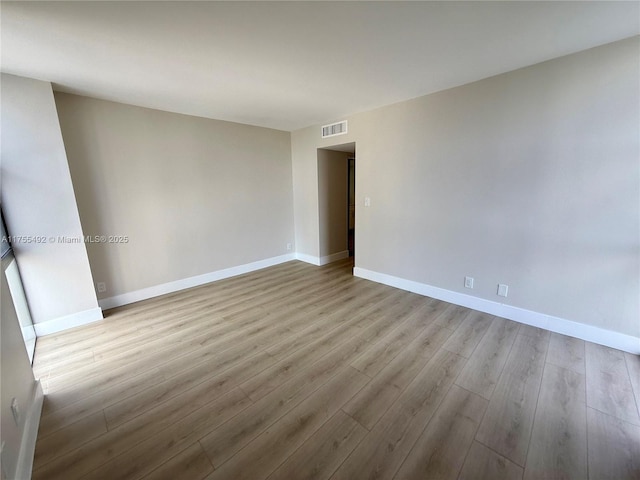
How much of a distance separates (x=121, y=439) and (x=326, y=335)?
1564mm

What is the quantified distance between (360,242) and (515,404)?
256 cm

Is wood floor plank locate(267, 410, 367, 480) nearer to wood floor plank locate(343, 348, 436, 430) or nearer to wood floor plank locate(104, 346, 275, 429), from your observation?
wood floor plank locate(343, 348, 436, 430)

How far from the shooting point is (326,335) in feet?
7.83

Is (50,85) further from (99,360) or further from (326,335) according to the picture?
(326,335)

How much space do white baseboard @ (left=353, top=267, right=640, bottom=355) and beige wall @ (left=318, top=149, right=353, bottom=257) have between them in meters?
1.57

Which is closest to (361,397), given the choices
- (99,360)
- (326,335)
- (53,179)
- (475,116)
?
(326,335)

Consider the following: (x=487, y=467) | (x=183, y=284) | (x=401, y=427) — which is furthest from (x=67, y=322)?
(x=487, y=467)

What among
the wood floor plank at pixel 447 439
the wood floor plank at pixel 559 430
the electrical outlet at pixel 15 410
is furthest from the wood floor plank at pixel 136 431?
the wood floor plank at pixel 559 430

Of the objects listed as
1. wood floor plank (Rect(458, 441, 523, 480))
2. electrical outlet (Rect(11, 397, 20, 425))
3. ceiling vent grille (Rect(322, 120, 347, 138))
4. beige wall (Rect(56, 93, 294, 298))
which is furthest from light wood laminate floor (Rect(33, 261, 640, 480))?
ceiling vent grille (Rect(322, 120, 347, 138))

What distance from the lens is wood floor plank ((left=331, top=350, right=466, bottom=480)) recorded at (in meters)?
1.24

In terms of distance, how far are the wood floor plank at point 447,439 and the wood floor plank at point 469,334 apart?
50cm

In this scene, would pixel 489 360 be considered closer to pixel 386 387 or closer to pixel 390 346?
pixel 390 346

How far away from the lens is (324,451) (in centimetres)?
133

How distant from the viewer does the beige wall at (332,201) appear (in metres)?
4.41
